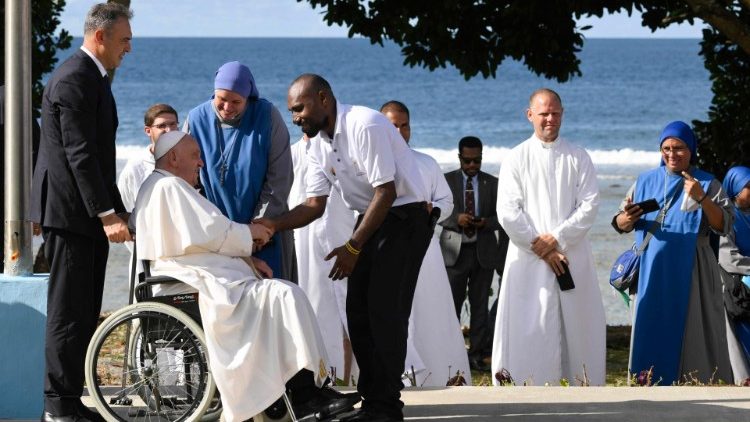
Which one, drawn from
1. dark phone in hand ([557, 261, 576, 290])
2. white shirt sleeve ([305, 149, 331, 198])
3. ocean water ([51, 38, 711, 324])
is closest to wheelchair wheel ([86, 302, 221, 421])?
white shirt sleeve ([305, 149, 331, 198])

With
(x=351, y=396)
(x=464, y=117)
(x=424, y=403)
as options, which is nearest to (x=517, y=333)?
(x=424, y=403)

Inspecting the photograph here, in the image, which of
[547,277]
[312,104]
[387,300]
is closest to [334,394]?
[387,300]

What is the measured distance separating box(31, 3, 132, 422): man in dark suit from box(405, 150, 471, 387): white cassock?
3441 mm

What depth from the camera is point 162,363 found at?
6.65 meters

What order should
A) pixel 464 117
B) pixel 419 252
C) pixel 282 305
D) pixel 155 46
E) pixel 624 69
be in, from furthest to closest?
pixel 155 46, pixel 624 69, pixel 464 117, pixel 419 252, pixel 282 305

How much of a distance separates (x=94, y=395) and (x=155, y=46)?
441ft

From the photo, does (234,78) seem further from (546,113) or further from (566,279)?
(566,279)

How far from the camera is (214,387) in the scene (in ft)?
21.4

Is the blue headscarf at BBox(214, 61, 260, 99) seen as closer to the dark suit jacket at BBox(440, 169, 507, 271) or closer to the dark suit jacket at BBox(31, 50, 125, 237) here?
the dark suit jacket at BBox(31, 50, 125, 237)

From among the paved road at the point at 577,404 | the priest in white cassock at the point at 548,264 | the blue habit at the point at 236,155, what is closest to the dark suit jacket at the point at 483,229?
the priest in white cassock at the point at 548,264

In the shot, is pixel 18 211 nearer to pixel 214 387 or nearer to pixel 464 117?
pixel 214 387

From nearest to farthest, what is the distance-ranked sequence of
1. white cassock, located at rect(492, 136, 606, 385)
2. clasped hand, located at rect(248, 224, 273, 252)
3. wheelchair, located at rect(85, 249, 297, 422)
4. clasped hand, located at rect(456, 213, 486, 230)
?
wheelchair, located at rect(85, 249, 297, 422), clasped hand, located at rect(248, 224, 273, 252), white cassock, located at rect(492, 136, 606, 385), clasped hand, located at rect(456, 213, 486, 230)

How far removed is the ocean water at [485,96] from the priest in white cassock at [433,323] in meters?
6.14

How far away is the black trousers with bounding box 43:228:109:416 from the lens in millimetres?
6734
